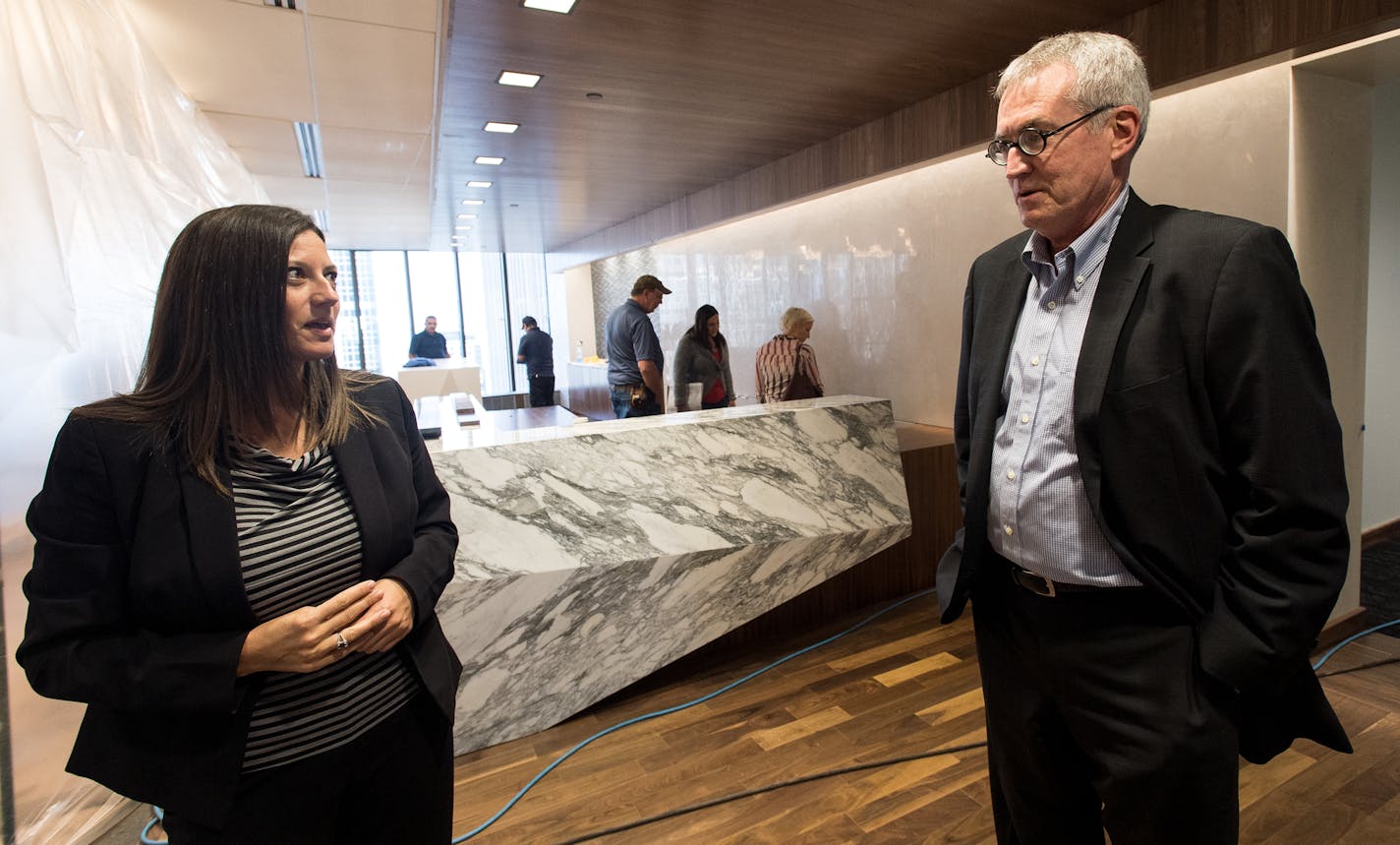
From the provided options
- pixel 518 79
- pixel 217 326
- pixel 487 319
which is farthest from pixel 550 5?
pixel 487 319

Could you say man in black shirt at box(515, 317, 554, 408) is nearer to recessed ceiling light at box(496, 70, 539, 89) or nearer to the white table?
the white table

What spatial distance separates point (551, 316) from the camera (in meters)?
12.9

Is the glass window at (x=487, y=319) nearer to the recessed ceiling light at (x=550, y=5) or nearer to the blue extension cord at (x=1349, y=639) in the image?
the recessed ceiling light at (x=550, y=5)

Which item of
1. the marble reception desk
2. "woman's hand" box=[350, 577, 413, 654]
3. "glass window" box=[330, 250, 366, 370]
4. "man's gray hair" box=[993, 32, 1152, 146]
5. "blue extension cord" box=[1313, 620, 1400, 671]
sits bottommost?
"blue extension cord" box=[1313, 620, 1400, 671]

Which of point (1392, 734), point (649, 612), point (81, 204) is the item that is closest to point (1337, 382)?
point (1392, 734)

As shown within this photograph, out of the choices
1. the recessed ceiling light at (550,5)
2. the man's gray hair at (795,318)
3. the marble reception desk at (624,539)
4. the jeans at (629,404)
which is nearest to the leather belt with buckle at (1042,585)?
the marble reception desk at (624,539)

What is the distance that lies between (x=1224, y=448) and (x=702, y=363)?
340 cm

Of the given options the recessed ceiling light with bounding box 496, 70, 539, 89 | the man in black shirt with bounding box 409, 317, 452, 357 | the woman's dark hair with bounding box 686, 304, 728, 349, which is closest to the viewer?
the recessed ceiling light with bounding box 496, 70, 539, 89

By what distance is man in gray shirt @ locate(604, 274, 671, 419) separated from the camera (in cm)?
450

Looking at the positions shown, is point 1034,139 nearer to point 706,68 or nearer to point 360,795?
point 360,795

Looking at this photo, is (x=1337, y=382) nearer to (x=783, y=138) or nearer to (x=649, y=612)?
(x=649, y=612)

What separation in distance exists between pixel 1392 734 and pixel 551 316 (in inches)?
472

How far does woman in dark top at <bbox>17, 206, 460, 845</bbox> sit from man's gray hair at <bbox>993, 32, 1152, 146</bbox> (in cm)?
114

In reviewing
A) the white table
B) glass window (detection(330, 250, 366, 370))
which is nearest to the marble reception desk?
the white table
